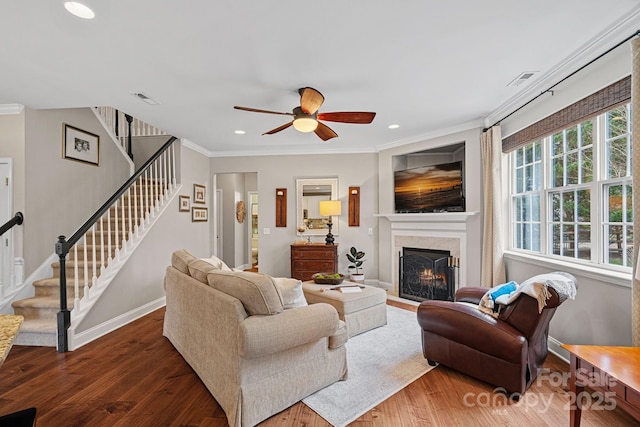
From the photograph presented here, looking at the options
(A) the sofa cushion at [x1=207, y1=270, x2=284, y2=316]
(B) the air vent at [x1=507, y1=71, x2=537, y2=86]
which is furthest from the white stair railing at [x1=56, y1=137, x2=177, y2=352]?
(B) the air vent at [x1=507, y1=71, x2=537, y2=86]

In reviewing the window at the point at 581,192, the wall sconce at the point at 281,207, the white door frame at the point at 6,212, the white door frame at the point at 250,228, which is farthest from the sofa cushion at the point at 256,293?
the white door frame at the point at 250,228

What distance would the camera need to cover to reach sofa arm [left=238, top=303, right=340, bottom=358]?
1754mm

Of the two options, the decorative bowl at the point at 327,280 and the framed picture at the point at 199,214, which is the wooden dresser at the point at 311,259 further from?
the framed picture at the point at 199,214

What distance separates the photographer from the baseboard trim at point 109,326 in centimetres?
302

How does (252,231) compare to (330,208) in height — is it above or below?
below

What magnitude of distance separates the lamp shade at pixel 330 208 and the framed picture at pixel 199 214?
→ 220 cm

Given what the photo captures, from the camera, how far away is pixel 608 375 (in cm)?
150

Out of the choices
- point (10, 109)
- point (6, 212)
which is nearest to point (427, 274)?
point (6, 212)

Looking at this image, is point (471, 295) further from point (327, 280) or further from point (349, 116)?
point (349, 116)

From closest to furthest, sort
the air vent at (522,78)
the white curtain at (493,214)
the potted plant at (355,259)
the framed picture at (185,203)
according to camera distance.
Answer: the air vent at (522,78) → the white curtain at (493,214) → the framed picture at (185,203) → the potted plant at (355,259)

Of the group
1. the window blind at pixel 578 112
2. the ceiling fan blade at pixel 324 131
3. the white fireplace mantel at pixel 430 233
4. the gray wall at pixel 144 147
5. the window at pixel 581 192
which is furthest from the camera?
the gray wall at pixel 144 147

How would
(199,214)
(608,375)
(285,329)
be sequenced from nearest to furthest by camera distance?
(608,375) → (285,329) → (199,214)

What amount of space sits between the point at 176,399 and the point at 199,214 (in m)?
3.75

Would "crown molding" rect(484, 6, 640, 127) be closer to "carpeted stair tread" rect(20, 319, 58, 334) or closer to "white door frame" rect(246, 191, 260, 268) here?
"carpeted stair tread" rect(20, 319, 58, 334)
